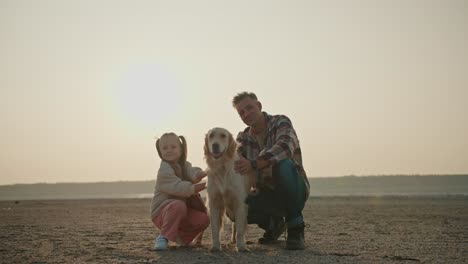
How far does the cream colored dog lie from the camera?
531cm

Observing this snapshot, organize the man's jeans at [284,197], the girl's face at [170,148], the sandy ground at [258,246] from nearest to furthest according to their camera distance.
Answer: the sandy ground at [258,246]
the man's jeans at [284,197]
the girl's face at [170,148]

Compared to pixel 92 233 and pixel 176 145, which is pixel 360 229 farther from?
pixel 92 233

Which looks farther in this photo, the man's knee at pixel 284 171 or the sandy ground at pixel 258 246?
the man's knee at pixel 284 171

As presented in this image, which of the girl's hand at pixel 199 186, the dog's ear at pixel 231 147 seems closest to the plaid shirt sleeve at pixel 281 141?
the dog's ear at pixel 231 147

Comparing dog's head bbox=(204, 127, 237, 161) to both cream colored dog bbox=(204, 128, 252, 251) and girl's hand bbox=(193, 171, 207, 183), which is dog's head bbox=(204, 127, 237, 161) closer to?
cream colored dog bbox=(204, 128, 252, 251)

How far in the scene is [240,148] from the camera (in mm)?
6031

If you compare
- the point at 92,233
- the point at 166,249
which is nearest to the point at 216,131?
the point at 166,249

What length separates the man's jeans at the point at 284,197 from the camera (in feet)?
17.3

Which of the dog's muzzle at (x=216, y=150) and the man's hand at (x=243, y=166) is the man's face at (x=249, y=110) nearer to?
the dog's muzzle at (x=216, y=150)

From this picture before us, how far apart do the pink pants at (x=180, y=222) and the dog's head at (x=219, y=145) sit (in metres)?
0.63

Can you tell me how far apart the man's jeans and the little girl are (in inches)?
24.8

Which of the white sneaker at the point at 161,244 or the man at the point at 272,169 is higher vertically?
the man at the point at 272,169

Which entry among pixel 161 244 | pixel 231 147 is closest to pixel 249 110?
pixel 231 147

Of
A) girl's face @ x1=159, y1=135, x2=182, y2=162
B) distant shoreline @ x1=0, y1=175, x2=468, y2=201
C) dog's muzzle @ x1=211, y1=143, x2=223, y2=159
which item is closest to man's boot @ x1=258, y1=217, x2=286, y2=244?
dog's muzzle @ x1=211, y1=143, x2=223, y2=159
